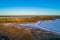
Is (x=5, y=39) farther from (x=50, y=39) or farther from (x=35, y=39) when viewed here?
(x=50, y=39)

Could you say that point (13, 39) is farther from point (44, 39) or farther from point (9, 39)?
point (44, 39)

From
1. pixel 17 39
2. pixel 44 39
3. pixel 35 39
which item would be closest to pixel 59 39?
pixel 44 39

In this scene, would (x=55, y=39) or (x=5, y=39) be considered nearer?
(x=5, y=39)

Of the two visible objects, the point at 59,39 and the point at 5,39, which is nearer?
the point at 5,39

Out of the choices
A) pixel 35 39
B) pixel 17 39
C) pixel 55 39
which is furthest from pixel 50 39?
pixel 17 39

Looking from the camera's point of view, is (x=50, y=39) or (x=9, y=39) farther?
(x=50, y=39)

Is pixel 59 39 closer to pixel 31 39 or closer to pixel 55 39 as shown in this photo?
pixel 55 39

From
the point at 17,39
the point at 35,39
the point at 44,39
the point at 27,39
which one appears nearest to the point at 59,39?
the point at 44,39
